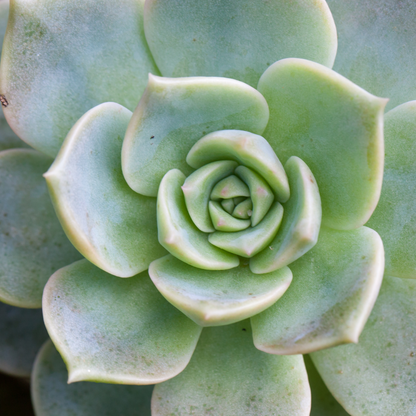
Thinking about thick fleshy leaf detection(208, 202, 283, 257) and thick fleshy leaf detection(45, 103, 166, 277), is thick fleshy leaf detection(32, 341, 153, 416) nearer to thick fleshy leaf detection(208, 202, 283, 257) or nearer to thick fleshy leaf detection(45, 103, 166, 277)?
thick fleshy leaf detection(45, 103, 166, 277)

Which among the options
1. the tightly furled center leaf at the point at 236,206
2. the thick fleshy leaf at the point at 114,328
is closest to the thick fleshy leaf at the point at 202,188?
the tightly furled center leaf at the point at 236,206

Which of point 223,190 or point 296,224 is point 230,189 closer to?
point 223,190

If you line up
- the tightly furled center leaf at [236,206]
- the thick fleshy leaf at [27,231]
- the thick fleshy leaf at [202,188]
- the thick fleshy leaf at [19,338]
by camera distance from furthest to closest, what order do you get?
the thick fleshy leaf at [19,338], the thick fleshy leaf at [27,231], the thick fleshy leaf at [202,188], the tightly furled center leaf at [236,206]

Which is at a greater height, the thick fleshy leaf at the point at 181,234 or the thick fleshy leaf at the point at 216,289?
the thick fleshy leaf at the point at 181,234

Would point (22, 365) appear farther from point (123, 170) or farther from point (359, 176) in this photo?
point (359, 176)

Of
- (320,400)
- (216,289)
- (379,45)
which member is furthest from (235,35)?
(320,400)

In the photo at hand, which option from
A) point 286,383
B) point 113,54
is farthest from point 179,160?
point 286,383

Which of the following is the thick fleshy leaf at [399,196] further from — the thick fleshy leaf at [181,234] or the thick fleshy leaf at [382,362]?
the thick fleshy leaf at [181,234]
